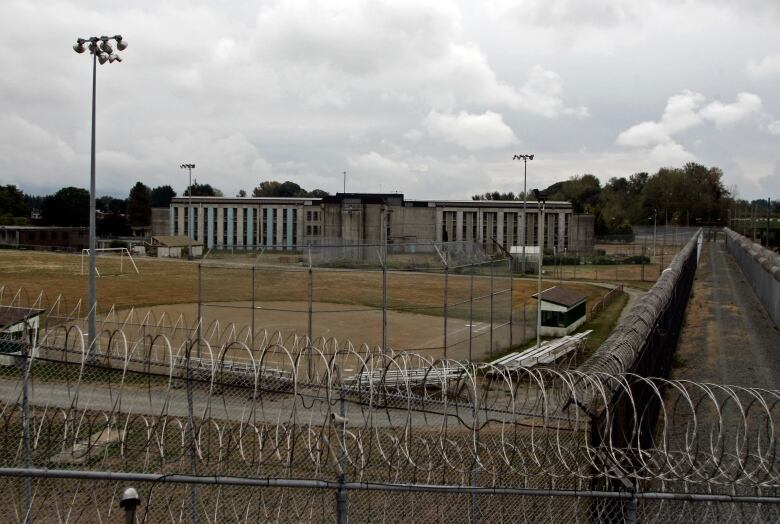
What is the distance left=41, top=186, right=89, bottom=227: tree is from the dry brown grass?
57.1 metres

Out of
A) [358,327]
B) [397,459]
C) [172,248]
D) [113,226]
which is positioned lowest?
[358,327]

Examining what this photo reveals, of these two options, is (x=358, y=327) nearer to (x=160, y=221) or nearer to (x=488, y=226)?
(x=488, y=226)

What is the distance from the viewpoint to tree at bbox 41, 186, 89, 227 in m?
125

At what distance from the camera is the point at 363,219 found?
7256 cm

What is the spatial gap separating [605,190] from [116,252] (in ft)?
388

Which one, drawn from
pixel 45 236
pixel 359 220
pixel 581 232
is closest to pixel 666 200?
pixel 581 232

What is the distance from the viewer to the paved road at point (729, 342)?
1783cm

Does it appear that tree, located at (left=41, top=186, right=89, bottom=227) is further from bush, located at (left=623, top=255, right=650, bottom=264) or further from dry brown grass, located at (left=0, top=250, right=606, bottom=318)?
bush, located at (left=623, top=255, right=650, bottom=264)

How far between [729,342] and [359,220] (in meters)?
52.2

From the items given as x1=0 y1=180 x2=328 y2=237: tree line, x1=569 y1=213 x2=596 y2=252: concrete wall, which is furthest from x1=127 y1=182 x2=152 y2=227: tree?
x1=569 y1=213 x2=596 y2=252: concrete wall

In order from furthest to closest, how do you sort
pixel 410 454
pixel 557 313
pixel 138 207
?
pixel 138 207, pixel 557 313, pixel 410 454

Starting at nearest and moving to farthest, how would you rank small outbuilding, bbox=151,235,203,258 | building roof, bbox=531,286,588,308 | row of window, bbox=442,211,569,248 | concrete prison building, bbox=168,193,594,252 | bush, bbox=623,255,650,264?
1. building roof, bbox=531,286,588,308
2. concrete prison building, bbox=168,193,594,252
3. small outbuilding, bbox=151,235,203,258
4. bush, bbox=623,255,650,264
5. row of window, bbox=442,211,569,248

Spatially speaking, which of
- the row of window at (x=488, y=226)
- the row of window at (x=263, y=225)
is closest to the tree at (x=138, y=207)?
the row of window at (x=263, y=225)

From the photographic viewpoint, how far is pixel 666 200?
460 feet
